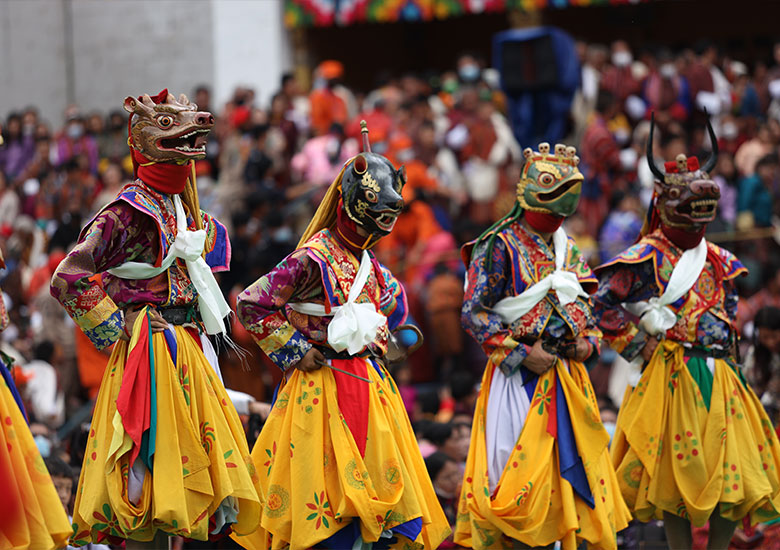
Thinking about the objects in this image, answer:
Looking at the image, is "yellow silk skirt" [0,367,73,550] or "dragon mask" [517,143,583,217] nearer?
"yellow silk skirt" [0,367,73,550]

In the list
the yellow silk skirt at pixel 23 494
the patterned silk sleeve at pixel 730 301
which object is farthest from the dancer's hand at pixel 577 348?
the yellow silk skirt at pixel 23 494

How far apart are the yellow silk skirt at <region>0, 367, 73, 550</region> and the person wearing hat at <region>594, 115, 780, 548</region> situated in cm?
324

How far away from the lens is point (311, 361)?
6.87 metres

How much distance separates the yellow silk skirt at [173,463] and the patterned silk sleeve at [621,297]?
2364 mm

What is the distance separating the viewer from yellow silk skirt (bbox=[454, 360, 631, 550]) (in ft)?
23.5

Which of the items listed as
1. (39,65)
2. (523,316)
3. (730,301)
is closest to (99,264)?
(523,316)

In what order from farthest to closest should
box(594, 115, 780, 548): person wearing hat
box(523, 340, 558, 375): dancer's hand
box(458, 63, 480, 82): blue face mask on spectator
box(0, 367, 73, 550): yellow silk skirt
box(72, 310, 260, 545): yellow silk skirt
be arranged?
1. box(458, 63, 480, 82): blue face mask on spectator
2. box(594, 115, 780, 548): person wearing hat
3. box(523, 340, 558, 375): dancer's hand
4. box(72, 310, 260, 545): yellow silk skirt
5. box(0, 367, 73, 550): yellow silk skirt

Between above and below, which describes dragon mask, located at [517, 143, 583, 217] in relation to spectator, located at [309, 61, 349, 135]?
above

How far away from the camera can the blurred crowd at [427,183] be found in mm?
12898

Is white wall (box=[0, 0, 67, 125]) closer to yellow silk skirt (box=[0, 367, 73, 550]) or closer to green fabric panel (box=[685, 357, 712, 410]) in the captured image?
green fabric panel (box=[685, 357, 712, 410])

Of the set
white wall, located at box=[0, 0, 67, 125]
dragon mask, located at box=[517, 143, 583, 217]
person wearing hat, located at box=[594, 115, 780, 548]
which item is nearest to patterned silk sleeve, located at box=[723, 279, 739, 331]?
person wearing hat, located at box=[594, 115, 780, 548]

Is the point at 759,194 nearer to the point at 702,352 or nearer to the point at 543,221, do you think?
the point at 702,352

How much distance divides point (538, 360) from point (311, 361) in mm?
1272

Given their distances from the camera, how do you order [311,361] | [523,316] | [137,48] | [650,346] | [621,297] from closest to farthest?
[311,361], [523,316], [650,346], [621,297], [137,48]
